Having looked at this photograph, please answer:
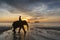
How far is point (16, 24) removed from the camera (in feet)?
51.4

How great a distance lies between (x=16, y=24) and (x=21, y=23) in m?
0.49

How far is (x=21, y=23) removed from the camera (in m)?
15.6
